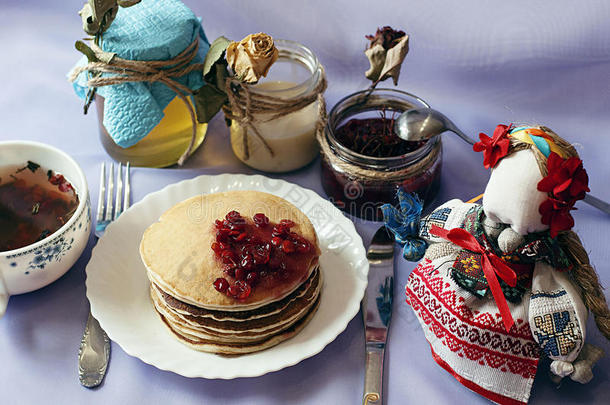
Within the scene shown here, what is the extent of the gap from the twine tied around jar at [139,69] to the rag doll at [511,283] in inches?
21.8

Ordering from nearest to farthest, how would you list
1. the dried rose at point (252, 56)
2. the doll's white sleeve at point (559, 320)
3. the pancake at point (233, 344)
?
the doll's white sleeve at point (559, 320) → the pancake at point (233, 344) → the dried rose at point (252, 56)

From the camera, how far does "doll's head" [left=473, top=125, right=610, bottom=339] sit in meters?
0.91

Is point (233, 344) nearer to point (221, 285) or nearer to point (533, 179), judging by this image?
point (221, 285)

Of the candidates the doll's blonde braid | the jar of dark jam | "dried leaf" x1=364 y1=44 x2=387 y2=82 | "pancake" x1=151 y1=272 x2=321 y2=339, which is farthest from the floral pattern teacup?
the doll's blonde braid

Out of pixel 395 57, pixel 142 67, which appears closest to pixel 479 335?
pixel 395 57

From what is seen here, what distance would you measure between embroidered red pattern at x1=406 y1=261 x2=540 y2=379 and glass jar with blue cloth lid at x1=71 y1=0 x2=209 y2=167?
690mm

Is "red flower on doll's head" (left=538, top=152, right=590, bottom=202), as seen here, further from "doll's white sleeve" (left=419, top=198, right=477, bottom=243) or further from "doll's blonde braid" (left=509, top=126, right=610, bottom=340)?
"doll's white sleeve" (left=419, top=198, right=477, bottom=243)

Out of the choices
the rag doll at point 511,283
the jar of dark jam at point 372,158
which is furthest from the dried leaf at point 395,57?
the rag doll at point 511,283

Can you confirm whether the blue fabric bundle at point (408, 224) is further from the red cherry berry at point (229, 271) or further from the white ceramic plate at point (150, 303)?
the red cherry berry at point (229, 271)

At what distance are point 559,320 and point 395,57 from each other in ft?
2.05

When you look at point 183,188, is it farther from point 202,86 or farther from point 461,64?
point 461,64

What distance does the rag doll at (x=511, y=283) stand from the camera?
0.96 m

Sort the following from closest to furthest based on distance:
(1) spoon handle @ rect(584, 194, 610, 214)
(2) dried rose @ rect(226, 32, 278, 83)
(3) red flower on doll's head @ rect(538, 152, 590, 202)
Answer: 1. (3) red flower on doll's head @ rect(538, 152, 590, 202)
2. (2) dried rose @ rect(226, 32, 278, 83)
3. (1) spoon handle @ rect(584, 194, 610, 214)

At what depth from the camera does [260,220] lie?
1.19 m
